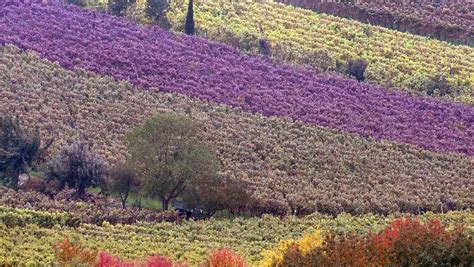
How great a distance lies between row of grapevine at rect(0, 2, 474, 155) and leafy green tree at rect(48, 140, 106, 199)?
12313 millimetres

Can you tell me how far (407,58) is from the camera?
223ft

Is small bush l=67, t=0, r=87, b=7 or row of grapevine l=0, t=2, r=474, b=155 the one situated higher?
small bush l=67, t=0, r=87, b=7

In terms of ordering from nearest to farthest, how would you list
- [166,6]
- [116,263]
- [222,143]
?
[116,263]
[222,143]
[166,6]

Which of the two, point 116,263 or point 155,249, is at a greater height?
point 116,263

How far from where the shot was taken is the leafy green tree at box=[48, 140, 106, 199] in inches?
1623

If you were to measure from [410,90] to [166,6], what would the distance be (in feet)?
58.3

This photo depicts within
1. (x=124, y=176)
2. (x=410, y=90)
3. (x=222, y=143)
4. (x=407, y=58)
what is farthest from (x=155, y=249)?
(x=407, y=58)

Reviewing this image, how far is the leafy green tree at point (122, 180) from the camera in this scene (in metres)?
41.2

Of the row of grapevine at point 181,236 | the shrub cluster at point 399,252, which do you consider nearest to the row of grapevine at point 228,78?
the row of grapevine at point 181,236

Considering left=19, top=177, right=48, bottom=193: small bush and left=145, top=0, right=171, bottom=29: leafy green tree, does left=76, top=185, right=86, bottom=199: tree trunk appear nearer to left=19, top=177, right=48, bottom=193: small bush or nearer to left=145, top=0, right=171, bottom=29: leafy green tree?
left=19, top=177, right=48, bottom=193: small bush

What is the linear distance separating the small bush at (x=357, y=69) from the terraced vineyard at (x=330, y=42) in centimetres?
64

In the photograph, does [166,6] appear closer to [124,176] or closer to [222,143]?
[222,143]

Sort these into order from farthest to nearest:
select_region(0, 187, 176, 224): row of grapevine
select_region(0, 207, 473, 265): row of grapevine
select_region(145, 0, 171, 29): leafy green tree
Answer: select_region(145, 0, 171, 29): leafy green tree, select_region(0, 187, 176, 224): row of grapevine, select_region(0, 207, 473, 265): row of grapevine

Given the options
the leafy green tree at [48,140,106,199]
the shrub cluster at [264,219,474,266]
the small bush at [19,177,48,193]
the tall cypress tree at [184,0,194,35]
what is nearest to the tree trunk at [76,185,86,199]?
the leafy green tree at [48,140,106,199]
